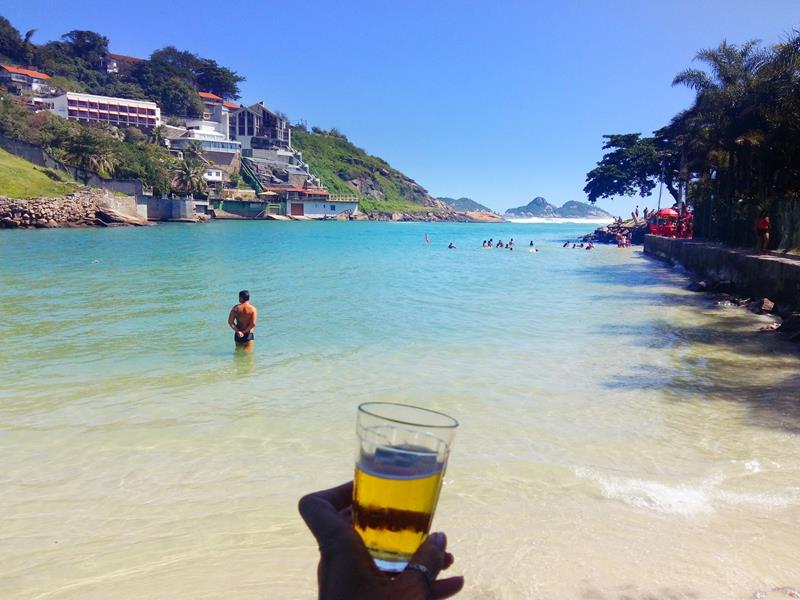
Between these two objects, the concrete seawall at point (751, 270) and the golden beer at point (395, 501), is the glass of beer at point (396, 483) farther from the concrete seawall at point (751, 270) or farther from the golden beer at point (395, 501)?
the concrete seawall at point (751, 270)

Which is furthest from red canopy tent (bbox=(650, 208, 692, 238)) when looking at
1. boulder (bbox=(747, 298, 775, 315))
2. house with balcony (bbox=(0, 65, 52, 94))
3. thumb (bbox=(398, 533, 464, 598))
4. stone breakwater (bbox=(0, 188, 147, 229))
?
house with balcony (bbox=(0, 65, 52, 94))

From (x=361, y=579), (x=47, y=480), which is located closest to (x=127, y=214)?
(x=47, y=480)

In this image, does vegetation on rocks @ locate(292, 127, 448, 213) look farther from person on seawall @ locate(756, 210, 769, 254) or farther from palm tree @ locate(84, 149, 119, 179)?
person on seawall @ locate(756, 210, 769, 254)

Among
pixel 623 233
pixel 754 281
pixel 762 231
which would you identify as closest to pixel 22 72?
pixel 623 233

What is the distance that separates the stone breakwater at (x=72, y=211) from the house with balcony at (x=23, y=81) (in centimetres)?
5964

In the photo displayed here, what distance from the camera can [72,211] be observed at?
205 ft

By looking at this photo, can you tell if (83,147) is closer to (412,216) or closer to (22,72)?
(22,72)

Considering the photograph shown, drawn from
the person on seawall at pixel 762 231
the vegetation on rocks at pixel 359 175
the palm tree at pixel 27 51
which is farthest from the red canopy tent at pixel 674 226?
the palm tree at pixel 27 51

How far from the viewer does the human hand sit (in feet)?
4.69

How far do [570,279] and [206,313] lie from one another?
723 inches

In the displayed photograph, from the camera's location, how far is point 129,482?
5824 mm

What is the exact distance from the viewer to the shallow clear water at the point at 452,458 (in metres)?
4.40

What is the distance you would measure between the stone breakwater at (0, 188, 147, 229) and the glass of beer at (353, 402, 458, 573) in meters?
64.7

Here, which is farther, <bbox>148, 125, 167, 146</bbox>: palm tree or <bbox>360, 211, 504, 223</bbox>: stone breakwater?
<bbox>360, 211, 504, 223</bbox>: stone breakwater
